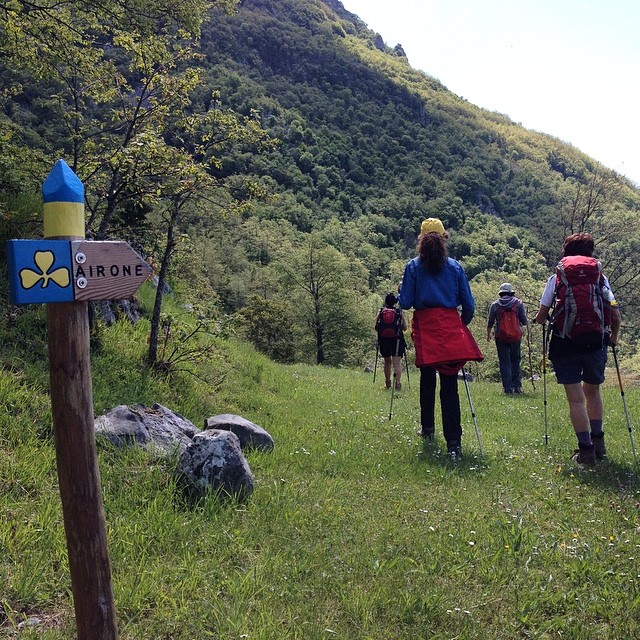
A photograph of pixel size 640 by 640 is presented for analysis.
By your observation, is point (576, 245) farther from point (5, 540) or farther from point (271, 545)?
point (5, 540)

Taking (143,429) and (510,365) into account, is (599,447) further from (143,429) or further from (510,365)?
(510,365)

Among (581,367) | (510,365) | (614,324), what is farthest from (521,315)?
(581,367)

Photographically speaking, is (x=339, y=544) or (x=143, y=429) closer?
(x=339, y=544)

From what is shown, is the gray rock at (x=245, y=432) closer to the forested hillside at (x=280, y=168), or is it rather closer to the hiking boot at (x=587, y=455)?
the forested hillside at (x=280, y=168)

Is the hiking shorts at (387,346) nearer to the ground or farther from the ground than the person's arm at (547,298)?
nearer to the ground

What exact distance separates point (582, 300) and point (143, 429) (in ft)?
14.6

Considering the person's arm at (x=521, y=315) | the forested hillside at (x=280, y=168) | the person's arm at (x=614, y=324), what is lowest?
the person's arm at (x=521, y=315)

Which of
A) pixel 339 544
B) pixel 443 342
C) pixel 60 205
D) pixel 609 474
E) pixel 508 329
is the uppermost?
pixel 60 205

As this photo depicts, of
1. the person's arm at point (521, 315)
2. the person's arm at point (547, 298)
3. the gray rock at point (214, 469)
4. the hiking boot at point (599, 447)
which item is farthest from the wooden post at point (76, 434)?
the person's arm at point (521, 315)

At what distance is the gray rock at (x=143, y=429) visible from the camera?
166 inches

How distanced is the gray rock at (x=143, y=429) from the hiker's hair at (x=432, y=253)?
10.4 ft

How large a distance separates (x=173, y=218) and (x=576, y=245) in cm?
481

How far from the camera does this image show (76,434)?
205 centimetres

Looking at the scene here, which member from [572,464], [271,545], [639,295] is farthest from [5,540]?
[639,295]
